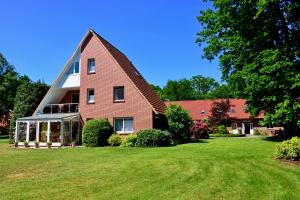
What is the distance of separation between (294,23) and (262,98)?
6636mm

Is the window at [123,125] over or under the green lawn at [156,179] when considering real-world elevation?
over

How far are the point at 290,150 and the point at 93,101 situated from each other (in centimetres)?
2058

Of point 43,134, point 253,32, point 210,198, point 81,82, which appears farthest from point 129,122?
point 210,198

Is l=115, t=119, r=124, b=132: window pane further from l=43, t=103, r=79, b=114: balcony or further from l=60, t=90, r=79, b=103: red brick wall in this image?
l=60, t=90, r=79, b=103: red brick wall

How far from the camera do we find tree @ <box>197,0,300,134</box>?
23391 millimetres

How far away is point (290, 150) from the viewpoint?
48.1 feet

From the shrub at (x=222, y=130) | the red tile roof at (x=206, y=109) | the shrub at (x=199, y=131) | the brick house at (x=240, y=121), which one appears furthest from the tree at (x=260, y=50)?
the red tile roof at (x=206, y=109)

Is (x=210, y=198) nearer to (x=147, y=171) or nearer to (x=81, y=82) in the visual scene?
(x=147, y=171)

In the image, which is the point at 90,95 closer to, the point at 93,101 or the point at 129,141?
the point at 93,101

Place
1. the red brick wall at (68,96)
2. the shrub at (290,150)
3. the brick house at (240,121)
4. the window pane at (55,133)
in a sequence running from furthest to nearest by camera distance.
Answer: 1. the brick house at (240,121)
2. the red brick wall at (68,96)
3. the window pane at (55,133)
4. the shrub at (290,150)

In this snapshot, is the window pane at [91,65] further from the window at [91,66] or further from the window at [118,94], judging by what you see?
the window at [118,94]

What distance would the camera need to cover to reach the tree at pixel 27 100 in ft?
119

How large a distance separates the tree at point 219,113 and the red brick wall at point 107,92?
24.3 metres

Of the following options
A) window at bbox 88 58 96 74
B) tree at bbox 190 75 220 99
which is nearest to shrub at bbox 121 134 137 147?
window at bbox 88 58 96 74
